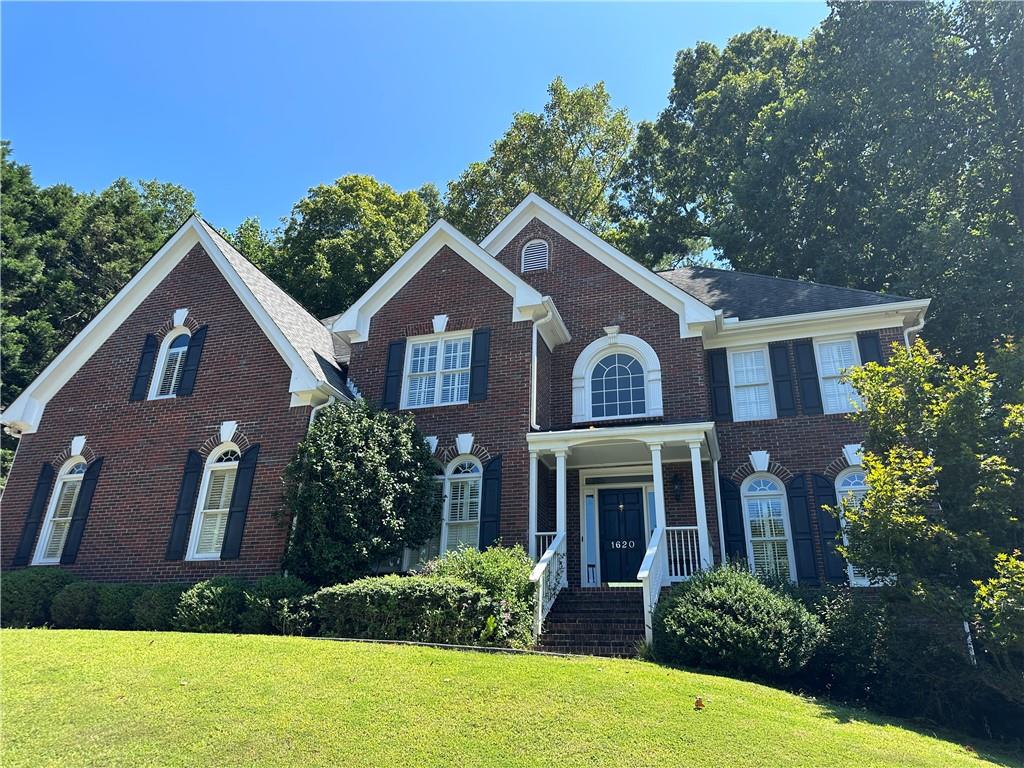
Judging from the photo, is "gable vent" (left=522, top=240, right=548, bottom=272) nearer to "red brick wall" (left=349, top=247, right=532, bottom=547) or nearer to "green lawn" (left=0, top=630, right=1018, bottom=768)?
"red brick wall" (left=349, top=247, right=532, bottom=547)

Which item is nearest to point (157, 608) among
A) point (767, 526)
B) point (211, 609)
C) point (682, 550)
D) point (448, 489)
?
point (211, 609)

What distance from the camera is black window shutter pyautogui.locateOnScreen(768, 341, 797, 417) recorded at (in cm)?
1426

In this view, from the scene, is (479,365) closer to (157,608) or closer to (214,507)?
(214,507)

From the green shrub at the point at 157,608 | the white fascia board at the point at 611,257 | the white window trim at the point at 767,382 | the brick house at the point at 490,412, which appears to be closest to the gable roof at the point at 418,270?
the brick house at the point at 490,412

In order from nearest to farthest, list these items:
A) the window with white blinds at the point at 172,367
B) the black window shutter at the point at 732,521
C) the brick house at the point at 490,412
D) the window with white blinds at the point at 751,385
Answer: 1. the brick house at the point at 490,412
2. the black window shutter at the point at 732,521
3. the window with white blinds at the point at 751,385
4. the window with white blinds at the point at 172,367

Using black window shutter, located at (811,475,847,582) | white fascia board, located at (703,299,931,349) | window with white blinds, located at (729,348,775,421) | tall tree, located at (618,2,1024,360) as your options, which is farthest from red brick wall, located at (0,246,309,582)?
tall tree, located at (618,2,1024,360)

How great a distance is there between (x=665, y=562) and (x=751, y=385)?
5.09m

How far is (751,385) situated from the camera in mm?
14828

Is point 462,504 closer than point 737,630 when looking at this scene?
No

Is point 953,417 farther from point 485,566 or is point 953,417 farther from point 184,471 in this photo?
point 184,471

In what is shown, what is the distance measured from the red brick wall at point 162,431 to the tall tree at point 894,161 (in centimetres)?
1776

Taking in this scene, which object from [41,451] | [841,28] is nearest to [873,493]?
[41,451]

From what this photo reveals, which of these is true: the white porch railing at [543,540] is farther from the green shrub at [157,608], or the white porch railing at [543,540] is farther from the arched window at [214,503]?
the green shrub at [157,608]

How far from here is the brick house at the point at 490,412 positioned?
1301 centimetres
